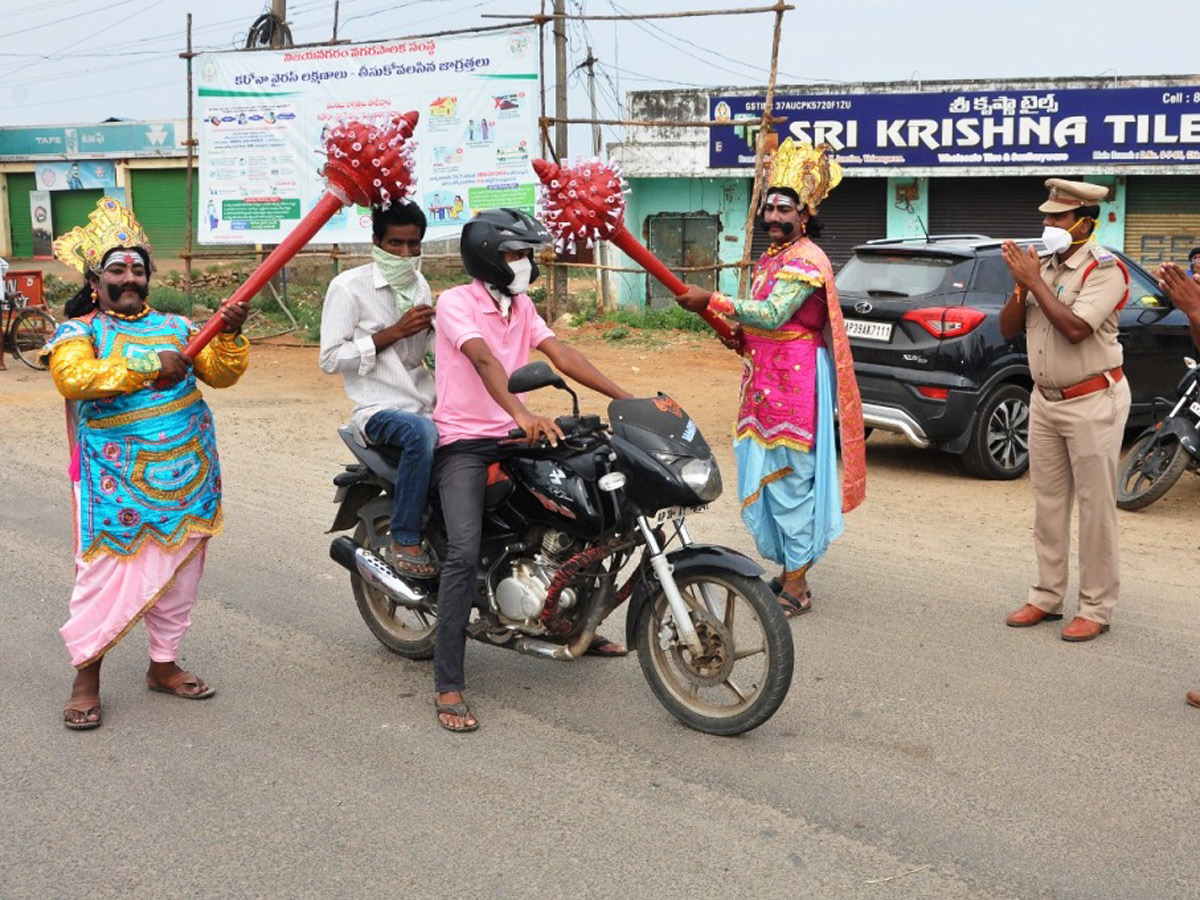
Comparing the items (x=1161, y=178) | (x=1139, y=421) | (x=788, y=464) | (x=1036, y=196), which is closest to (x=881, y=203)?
(x=1036, y=196)

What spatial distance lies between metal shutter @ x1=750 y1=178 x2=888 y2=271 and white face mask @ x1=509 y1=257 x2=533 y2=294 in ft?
55.3

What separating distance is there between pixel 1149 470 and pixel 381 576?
5.39 metres

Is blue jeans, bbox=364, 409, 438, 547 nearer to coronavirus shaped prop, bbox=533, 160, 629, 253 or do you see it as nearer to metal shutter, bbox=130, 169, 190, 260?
coronavirus shaped prop, bbox=533, 160, 629, 253

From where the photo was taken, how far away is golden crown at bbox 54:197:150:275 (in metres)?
4.80

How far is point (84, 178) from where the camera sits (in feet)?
136

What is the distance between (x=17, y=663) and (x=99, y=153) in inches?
1553

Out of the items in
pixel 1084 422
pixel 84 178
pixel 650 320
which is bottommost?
pixel 1084 422

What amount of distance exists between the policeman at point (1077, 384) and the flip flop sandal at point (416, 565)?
269 cm

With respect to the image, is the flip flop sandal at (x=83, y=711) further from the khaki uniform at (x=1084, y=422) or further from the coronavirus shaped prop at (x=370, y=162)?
the khaki uniform at (x=1084, y=422)

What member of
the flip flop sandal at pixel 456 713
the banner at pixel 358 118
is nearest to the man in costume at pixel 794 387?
the flip flop sandal at pixel 456 713

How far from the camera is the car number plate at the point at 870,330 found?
30.5 ft

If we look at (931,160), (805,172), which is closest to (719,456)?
(805,172)

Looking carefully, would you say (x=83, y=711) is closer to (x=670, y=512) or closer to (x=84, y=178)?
(x=670, y=512)

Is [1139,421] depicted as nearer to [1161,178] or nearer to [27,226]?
[1161,178]
